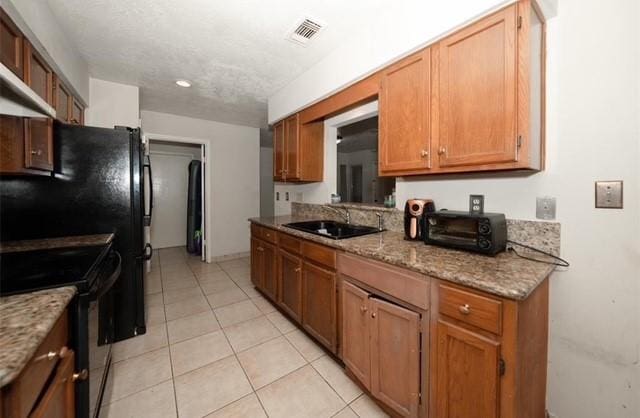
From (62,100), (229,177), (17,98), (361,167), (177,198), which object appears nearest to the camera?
(17,98)

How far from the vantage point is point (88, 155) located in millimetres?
1830

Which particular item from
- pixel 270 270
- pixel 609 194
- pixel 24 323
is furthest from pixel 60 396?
pixel 609 194

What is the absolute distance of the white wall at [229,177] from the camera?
13.7ft

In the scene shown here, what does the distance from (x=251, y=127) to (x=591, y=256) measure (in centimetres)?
463

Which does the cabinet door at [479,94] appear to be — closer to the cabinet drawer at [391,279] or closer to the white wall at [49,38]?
the cabinet drawer at [391,279]

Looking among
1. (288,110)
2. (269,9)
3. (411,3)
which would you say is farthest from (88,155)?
(411,3)

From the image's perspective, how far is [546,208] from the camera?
1.31m

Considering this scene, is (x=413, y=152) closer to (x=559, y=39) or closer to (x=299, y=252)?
(x=559, y=39)

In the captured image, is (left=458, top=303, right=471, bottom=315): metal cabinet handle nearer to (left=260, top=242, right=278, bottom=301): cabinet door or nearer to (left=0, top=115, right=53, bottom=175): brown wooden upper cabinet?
(left=260, top=242, right=278, bottom=301): cabinet door

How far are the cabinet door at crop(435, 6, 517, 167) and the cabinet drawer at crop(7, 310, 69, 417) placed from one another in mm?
1812

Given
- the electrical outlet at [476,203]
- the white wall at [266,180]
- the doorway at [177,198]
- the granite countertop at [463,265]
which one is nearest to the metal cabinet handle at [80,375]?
the granite countertop at [463,265]

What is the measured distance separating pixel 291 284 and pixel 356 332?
87 cm

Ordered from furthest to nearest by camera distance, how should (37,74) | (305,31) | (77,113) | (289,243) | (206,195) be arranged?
(206,195) → (77,113) → (289,243) → (305,31) → (37,74)

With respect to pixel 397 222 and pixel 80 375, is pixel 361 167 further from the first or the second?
pixel 80 375
